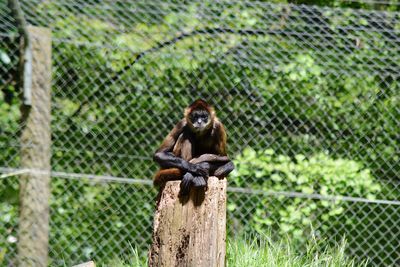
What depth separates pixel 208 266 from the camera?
4.38m

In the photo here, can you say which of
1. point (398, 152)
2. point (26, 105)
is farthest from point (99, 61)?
point (398, 152)

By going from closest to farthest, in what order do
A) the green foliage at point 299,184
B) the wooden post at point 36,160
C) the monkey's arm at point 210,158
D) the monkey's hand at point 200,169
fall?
the monkey's hand at point 200,169 → the monkey's arm at point 210,158 → the wooden post at point 36,160 → the green foliage at point 299,184

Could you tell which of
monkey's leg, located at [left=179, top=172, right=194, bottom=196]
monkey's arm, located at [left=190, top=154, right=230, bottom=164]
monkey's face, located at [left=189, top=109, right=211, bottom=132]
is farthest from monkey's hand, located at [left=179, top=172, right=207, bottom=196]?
monkey's face, located at [left=189, top=109, right=211, bottom=132]

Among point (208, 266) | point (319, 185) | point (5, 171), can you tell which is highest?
point (208, 266)

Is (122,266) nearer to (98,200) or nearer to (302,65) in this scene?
(98,200)

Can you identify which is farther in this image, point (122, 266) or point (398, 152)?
point (398, 152)

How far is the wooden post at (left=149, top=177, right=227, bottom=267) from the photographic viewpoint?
438 cm

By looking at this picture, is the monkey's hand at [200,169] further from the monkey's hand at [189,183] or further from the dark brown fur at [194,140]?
the dark brown fur at [194,140]

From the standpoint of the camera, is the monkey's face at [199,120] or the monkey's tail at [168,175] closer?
the monkey's tail at [168,175]

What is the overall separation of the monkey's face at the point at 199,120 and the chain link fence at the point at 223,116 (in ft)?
4.05

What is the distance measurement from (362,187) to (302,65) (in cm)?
139

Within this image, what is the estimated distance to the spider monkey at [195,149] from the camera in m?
4.92

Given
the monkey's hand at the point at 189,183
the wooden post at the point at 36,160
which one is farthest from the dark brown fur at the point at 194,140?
the wooden post at the point at 36,160

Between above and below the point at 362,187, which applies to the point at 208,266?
above
